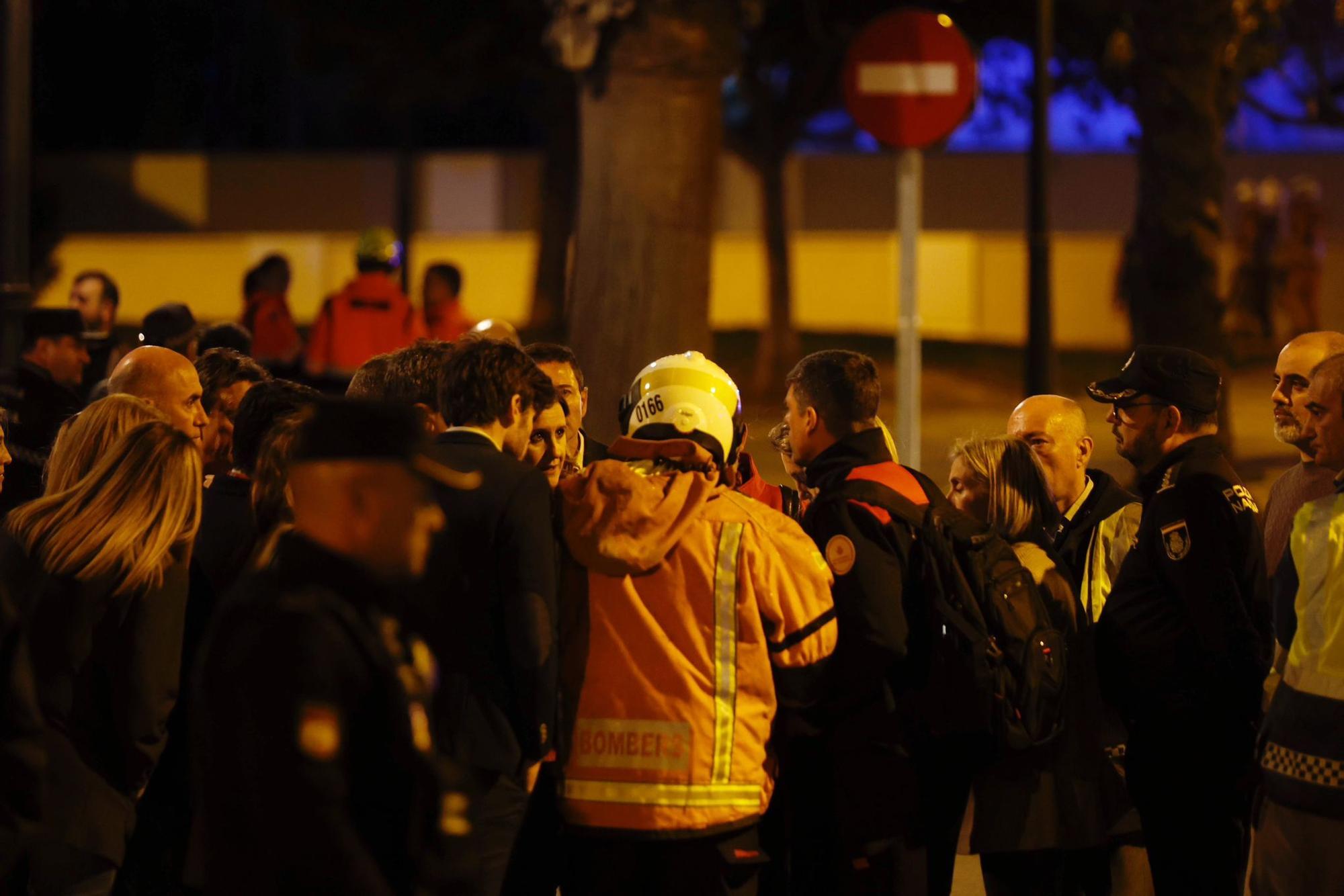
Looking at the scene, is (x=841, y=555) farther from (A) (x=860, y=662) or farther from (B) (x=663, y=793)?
(B) (x=663, y=793)

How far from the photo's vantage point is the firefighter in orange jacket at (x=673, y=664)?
4.41 m

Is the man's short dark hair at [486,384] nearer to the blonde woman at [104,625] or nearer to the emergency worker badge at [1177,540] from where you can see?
the blonde woman at [104,625]

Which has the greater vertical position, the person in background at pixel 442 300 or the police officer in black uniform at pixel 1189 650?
the person in background at pixel 442 300

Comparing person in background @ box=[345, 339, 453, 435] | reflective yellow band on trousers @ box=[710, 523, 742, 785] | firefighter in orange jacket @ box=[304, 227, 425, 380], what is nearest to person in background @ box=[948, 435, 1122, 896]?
reflective yellow band on trousers @ box=[710, 523, 742, 785]

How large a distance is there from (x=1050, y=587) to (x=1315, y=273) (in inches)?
745

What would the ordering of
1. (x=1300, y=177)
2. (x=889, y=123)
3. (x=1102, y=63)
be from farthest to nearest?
(x=1300, y=177) → (x=1102, y=63) → (x=889, y=123)

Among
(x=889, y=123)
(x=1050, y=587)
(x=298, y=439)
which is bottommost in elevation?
(x=1050, y=587)

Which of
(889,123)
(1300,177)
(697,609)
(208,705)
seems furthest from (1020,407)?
(1300,177)

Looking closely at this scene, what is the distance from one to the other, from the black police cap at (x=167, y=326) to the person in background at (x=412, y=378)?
8.67 feet

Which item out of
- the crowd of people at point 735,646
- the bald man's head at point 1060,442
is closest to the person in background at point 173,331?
the crowd of people at point 735,646

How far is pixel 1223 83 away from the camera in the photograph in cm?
1361

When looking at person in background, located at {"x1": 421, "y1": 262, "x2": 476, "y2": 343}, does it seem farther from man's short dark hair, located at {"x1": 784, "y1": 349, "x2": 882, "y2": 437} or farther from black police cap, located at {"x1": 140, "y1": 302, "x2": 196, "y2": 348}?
man's short dark hair, located at {"x1": 784, "y1": 349, "x2": 882, "y2": 437}

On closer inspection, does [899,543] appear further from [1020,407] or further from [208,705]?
[208,705]

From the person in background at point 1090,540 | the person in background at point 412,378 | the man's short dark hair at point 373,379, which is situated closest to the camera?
the person in background at point 1090,540
